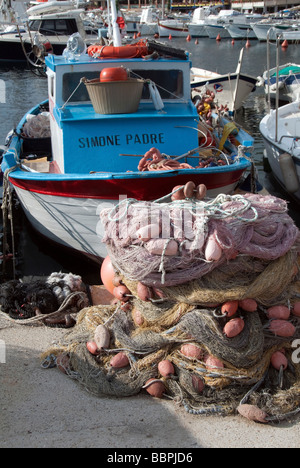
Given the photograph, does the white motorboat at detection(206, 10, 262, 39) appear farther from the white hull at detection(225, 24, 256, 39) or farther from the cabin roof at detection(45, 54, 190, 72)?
the cabin roof at detection(45, 54, 190, 72)

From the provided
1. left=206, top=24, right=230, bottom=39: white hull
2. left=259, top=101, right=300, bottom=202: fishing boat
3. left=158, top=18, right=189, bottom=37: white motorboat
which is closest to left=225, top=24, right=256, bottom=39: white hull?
left=206, top=24, right=230, bottom=39: white hull

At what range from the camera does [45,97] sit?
899 inches

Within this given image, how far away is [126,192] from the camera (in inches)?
236

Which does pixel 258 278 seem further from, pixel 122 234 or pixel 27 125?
pixel 27 125

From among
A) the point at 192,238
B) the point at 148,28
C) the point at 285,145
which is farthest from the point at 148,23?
the point at 192,238

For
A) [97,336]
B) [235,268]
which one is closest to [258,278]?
[235,268]

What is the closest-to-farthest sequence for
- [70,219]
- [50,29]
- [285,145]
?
[70,219], [285,145], [50,29]

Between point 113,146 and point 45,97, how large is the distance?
17572 millimetres

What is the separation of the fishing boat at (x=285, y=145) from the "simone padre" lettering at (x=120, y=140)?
3.42m

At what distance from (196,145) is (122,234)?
9.60 feet

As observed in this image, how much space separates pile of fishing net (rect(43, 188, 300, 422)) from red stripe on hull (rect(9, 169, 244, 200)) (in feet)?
5.23

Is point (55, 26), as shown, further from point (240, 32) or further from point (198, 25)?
point (198, 25)

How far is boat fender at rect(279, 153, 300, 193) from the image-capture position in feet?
30.1

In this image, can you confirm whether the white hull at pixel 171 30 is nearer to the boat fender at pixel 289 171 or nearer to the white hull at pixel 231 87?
the white hull at pixel 231 87
